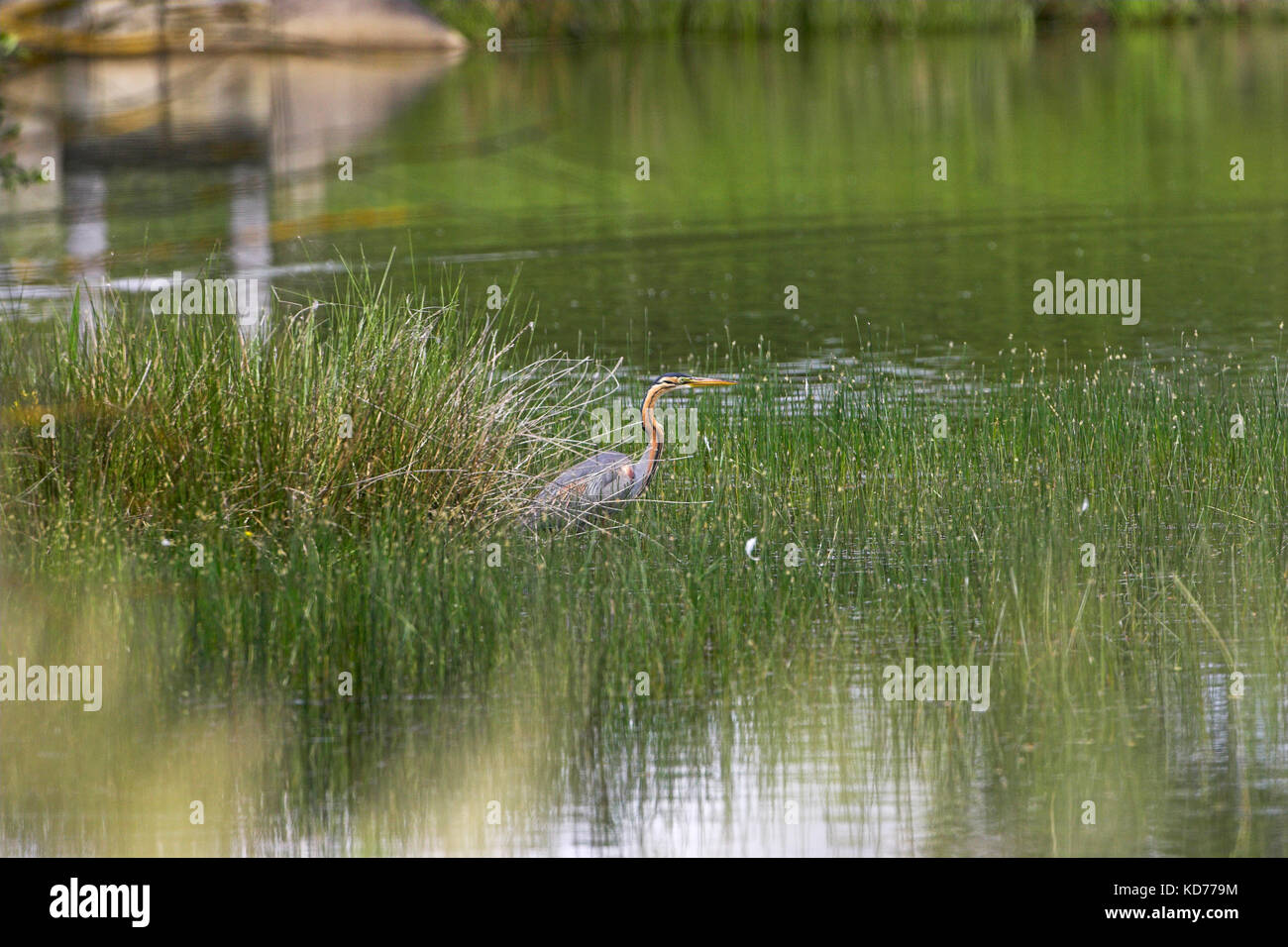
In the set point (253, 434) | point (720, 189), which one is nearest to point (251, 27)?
point (720, 189)

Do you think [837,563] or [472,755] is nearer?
[472,755]

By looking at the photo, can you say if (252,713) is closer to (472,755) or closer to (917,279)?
(472,755)

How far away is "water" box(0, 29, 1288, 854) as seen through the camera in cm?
504

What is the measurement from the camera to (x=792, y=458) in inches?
315

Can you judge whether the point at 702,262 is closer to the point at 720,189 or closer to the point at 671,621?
the point at 720,189

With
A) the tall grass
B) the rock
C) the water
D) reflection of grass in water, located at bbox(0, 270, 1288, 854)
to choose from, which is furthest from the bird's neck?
the rock

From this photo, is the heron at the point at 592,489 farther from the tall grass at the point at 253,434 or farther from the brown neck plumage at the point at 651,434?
the tall grass at the point at 253,434

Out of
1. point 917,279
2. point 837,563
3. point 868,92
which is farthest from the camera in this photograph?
point 868,92

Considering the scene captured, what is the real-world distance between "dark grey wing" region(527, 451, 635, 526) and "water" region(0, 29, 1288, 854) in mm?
1260

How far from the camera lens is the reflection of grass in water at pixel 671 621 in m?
5.11

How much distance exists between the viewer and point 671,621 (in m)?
6.23

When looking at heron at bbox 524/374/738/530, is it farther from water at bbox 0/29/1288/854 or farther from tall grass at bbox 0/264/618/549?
water at bbox 0/29/1288/854
